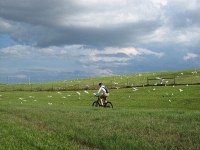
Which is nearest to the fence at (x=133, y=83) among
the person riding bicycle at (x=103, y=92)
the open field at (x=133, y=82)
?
the open field at (x=133, y=82)

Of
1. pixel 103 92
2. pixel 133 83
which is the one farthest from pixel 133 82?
pixel 103 92

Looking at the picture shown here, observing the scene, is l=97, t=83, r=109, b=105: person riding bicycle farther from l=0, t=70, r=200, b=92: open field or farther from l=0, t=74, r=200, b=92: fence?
l=0, t=74, r=200, b=92: fence

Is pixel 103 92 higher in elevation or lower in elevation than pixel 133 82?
lower

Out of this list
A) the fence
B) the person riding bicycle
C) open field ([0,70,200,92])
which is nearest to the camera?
the person riding bicycle

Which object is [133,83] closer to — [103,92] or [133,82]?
[133,82]

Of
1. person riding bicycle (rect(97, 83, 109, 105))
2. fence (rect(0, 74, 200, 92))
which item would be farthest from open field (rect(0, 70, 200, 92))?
person riding bicycle (rect(97, 83, 109, 105))

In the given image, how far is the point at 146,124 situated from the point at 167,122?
67.7 inches

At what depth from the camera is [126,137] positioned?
16.9m

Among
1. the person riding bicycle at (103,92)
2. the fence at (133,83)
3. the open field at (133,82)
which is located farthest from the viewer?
the open field at (133,82)

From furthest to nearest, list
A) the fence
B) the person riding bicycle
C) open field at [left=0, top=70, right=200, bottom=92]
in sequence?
open field at [left=0, top=70, right=200, bottom=92], the fence, the person riding bicycle

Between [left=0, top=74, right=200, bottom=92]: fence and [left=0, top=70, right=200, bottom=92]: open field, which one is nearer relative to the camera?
[left=0, top=74, right=200, bottom=92]: fence

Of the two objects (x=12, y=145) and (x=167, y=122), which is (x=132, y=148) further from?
(x=167, y=122)

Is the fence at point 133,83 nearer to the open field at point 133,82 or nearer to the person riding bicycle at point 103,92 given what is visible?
the open field at point 133,82

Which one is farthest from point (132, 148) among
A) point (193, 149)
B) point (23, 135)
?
point (23, 135)
